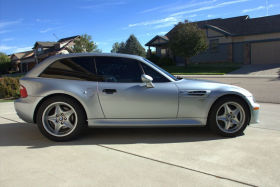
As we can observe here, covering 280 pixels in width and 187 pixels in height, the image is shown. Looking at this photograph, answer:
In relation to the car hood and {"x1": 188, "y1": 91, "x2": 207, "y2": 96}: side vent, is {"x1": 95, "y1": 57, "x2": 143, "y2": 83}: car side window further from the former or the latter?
{"x1": 188, "y1": 91, "x2": 207, "y2": 96}: side vent

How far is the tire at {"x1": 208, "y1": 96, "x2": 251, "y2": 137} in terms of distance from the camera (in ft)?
13.6

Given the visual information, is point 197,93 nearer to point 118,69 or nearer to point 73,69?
point 118,69

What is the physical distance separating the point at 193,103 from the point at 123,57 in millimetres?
1411

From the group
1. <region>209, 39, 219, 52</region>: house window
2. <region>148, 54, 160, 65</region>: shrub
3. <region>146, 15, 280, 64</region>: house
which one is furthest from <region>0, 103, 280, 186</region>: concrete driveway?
<region>148, 54, 160, 65</region>: shrub

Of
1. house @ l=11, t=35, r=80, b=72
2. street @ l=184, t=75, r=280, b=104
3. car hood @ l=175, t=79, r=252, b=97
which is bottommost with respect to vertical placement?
street @ l=184, t=75, r=280, b=104

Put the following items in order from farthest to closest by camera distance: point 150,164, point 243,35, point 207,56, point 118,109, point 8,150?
point 207,56
point 243,35
point 118,109
point 8,150
point 150,164

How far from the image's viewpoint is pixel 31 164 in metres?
3.20

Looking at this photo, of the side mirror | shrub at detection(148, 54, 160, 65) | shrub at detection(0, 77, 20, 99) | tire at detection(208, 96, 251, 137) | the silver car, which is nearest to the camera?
the side mirror

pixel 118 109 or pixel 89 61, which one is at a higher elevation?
pixel 89 61

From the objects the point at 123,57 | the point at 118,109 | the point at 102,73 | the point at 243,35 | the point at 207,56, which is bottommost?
the point at 118,109

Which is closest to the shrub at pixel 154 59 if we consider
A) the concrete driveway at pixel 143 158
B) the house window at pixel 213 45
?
the house window at pixel 213 45

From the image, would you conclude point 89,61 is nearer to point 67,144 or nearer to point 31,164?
point 67,144

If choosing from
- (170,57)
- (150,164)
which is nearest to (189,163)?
(150,164)

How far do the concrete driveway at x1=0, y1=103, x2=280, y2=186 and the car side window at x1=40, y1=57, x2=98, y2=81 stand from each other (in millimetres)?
1058
